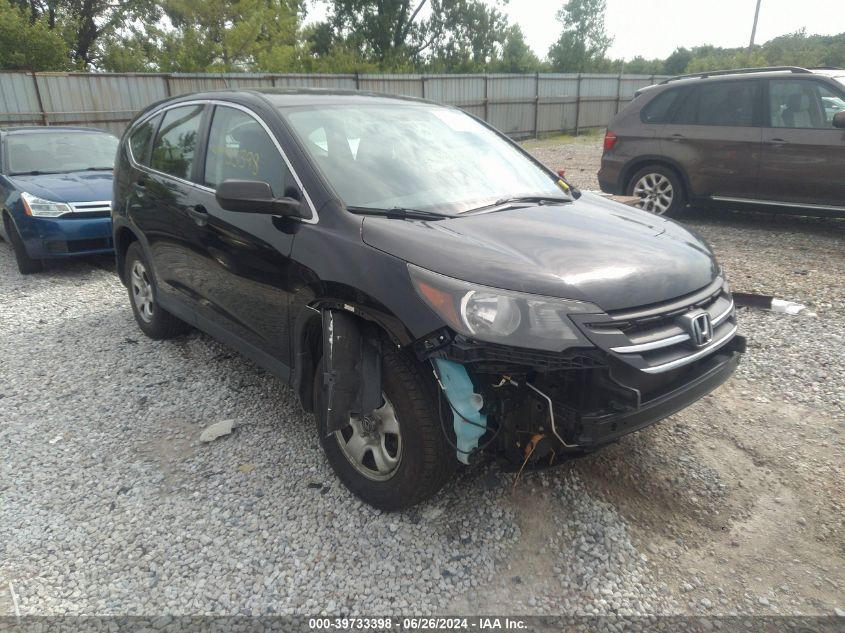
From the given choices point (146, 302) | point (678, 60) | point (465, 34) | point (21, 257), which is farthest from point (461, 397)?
point (678, 60)

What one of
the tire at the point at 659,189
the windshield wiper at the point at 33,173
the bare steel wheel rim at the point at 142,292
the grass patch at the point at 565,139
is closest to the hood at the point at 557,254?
the bare steel wheel rim at the point at 142,292

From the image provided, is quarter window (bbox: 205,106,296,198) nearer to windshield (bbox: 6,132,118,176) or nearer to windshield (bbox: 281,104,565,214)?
windshield (bbox: 281,104,565,214)

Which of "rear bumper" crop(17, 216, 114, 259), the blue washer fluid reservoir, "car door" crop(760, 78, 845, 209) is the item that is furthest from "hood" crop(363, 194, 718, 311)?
"rear bumper" crop(17, 216, 114, 259)

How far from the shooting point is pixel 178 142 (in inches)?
158

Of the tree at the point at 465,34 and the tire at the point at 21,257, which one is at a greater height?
the tree at the point at 465,34

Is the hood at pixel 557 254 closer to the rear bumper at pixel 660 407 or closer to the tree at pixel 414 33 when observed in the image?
the rear bumper at pixel 660 407

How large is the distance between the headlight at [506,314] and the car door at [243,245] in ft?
3.09

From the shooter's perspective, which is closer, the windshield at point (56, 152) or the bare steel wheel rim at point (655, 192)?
the windshield at point (56, 152)

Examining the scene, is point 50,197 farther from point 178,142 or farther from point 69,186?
point 178,142

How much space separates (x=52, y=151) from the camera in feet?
24.9

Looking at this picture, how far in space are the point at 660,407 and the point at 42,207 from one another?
6.69m

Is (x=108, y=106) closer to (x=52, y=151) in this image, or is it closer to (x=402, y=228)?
(x=52, y=151)

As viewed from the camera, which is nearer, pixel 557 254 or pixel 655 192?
pixel 557 254

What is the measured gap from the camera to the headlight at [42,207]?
6.43m
